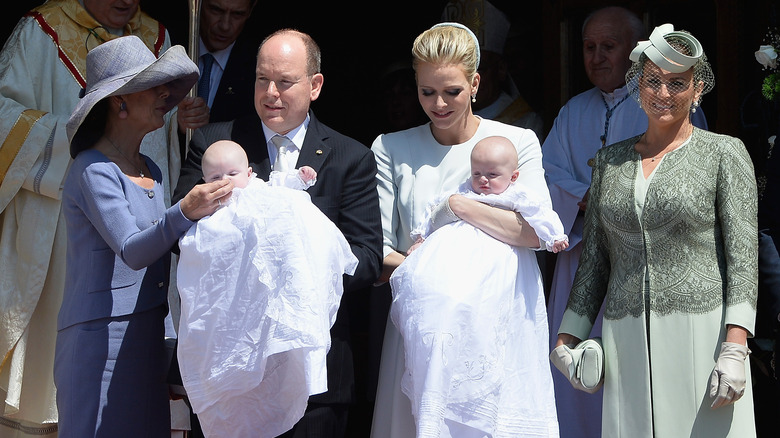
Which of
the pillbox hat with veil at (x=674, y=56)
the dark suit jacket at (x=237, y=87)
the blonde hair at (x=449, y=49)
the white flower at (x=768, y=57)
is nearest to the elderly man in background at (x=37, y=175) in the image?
the dark suit jacket at (x=237, y=87)

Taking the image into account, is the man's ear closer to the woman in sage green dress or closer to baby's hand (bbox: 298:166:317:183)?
baby's hand (bbox: 298:166:317:183)

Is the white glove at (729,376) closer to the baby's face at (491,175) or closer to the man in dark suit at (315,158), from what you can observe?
the baby's face at (491,175)

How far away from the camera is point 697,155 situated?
3686 mm

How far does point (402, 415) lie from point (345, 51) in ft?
11.9

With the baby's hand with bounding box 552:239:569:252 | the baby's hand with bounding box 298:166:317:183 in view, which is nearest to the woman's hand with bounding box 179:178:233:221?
the baby's hand with bounding box 298:166:317:183

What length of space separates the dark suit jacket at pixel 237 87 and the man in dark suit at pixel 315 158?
3.95ft

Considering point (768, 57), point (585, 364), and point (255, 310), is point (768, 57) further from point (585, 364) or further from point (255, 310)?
point (255, 310)

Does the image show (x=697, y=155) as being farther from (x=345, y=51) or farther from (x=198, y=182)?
(x=345, y=51)

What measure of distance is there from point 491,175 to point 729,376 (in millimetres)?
1062

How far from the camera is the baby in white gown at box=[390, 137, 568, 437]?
143 inches

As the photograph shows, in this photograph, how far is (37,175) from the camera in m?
4.87

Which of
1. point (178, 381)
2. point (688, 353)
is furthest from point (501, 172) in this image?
point (178, 381)

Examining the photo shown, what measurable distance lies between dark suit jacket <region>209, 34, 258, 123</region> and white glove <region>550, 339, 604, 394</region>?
2.19 m

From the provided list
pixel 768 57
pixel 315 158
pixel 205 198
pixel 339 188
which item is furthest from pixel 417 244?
pixel 768 57
